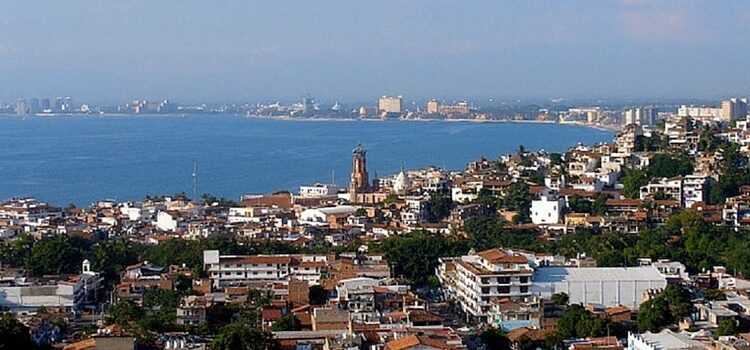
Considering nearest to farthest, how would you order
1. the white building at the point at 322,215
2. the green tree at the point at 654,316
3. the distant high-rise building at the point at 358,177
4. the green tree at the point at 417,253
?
1. the green tree at the point at 654,316
2. the green tree at the point at 417,253
3. the white building at the point at 322,215
4. the distant high-rise building at the point at 358,177

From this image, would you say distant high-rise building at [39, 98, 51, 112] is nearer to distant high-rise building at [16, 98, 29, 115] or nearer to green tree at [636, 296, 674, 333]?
distant high-rise building at [16, 98, 29, 115]

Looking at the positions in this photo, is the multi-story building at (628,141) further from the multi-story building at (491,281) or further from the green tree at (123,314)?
the green tree at (123,314)

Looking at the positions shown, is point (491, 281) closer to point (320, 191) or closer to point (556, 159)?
point (556, 159)

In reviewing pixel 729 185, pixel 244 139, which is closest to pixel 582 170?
pixel 729 185

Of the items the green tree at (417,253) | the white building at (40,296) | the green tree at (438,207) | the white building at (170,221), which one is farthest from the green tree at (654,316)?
the white building at (170,221)

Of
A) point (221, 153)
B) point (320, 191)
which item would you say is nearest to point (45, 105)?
point (221, 153)

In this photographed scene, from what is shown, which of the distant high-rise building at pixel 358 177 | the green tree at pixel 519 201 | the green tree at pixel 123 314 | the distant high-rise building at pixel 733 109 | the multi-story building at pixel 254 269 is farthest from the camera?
the distant high-rise building at pixel 733 109
